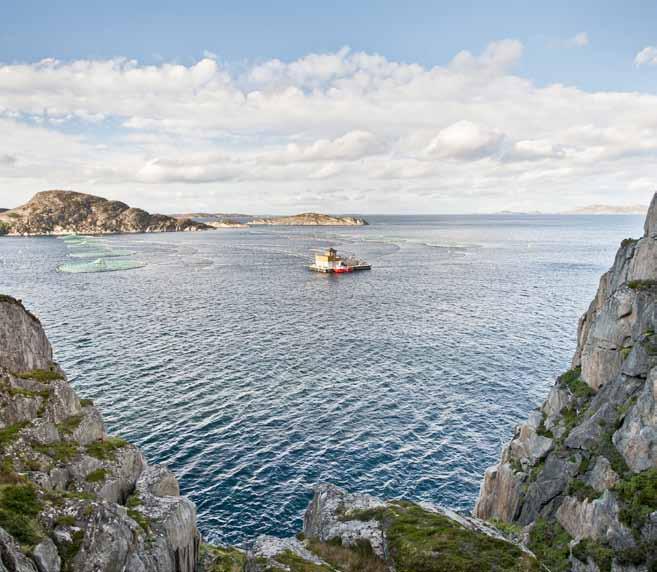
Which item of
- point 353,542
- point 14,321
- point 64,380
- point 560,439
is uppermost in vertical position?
point 14,321

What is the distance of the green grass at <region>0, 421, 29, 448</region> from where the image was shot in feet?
76.5

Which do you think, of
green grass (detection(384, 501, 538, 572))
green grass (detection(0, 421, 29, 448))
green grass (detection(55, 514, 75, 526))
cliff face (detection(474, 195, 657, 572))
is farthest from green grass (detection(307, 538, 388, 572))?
green grass (detection(0, 421, 29, 448))

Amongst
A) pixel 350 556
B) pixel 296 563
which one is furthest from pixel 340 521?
pixel 296 563

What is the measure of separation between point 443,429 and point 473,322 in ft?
133

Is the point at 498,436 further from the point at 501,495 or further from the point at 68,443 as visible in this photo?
the point at 68,443

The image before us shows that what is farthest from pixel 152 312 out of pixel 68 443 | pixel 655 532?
pixel 655 532

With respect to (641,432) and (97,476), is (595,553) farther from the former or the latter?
(97,476)

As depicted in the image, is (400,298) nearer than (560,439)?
No

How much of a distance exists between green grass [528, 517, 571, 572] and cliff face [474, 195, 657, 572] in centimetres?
6

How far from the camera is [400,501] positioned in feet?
85.5

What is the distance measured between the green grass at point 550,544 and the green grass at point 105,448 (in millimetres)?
23739

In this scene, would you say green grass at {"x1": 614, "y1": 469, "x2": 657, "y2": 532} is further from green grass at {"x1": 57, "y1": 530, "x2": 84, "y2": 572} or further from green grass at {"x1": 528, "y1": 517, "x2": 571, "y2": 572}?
green grass at {"x1": 57, "y1": 530, "x2": 84, "y2": 572}

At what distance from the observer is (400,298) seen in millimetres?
106312

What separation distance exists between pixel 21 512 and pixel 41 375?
44.4 feet
